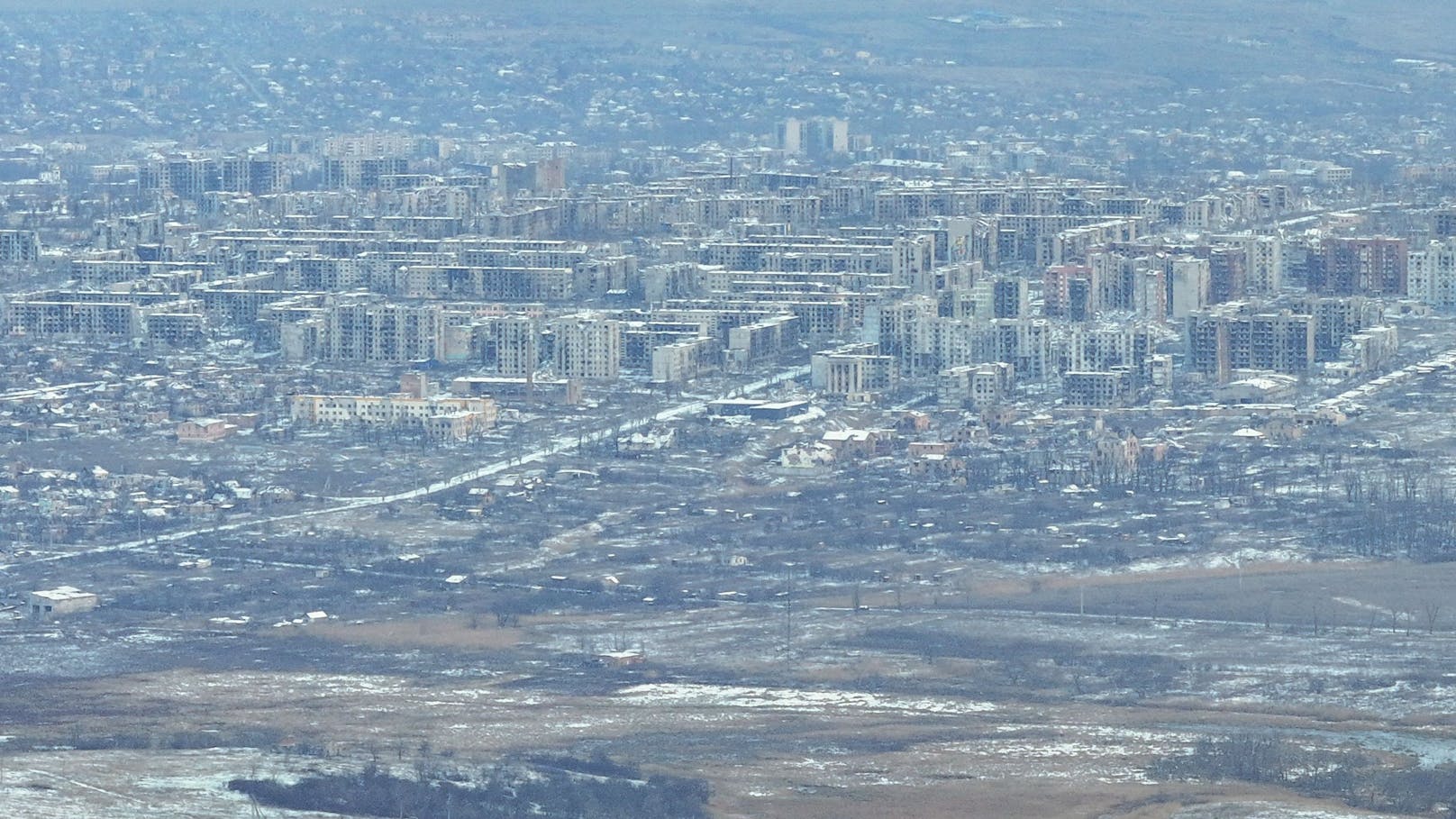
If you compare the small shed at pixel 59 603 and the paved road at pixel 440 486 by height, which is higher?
the small shed at pixel 59 603

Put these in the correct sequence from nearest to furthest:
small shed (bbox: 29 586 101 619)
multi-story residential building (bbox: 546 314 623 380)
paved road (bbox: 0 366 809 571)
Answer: small shed (bbox: 29 586 101 619) → paved road (bbox: 0 366 809 571) → multi-story residential building (bbox: 546 314 623 380)

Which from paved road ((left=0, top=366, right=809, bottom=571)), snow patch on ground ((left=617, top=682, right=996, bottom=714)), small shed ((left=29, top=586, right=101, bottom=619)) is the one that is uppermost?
snow patch on ground ((left=617, top=682, right=996, bottom=714))

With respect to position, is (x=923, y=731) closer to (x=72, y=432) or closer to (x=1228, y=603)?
(x=1228, y=603)

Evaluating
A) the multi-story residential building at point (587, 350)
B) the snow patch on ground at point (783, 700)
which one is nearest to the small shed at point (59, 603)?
the snow patch on ground at point (783, 700)

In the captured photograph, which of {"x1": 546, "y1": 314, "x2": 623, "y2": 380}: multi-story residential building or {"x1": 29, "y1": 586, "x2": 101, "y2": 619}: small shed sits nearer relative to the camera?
{"x1": 29, "y1": 586, "x2": 101, "y2": 619}: small shed

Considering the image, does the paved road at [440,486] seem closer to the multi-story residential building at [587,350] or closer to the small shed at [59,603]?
the small shed at [59,603]

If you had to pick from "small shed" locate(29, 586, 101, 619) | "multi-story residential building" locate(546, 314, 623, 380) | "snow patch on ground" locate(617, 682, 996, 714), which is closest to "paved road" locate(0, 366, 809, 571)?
"small shed" locate(29, 586, 101, 619)

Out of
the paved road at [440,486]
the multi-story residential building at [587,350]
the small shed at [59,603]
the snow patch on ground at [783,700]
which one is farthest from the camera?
the multi-story residential building at [587,350]

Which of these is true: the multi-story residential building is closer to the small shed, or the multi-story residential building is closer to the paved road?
the paved road

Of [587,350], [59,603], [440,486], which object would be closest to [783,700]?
[59,603]
